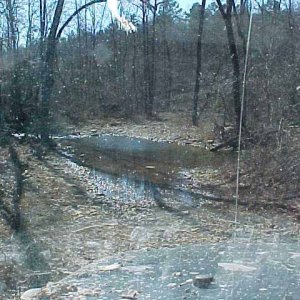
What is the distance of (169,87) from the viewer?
34.2m

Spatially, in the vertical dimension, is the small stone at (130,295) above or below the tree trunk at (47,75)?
below

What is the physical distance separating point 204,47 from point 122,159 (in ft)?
38.5

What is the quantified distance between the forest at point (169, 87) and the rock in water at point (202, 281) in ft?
7.17

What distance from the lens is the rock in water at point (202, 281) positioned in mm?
4522

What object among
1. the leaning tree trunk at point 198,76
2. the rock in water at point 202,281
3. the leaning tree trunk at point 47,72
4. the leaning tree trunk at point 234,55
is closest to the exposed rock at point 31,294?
the rock in water at point 202,281

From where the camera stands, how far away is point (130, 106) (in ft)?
114

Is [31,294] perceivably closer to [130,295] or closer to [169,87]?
[130,295]

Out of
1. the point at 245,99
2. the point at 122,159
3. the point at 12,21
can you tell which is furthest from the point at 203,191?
the point at 12,21

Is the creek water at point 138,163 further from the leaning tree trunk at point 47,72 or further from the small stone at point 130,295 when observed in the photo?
the small stone at point 130,295

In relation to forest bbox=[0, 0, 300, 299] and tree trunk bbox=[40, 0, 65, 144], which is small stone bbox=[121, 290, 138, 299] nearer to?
forest bbox=[0, 0, 300, 299]

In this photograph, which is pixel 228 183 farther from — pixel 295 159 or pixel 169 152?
pixel 169 152

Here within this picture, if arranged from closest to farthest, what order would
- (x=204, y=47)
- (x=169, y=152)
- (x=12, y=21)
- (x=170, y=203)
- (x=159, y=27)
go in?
(x=170, y=203) → (x=169, y=152) → (x=12, y=21) → (x=204, y=47) → (x=159, y=27)

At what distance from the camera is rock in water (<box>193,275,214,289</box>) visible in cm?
452

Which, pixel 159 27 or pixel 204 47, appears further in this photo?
pixel 159 27
